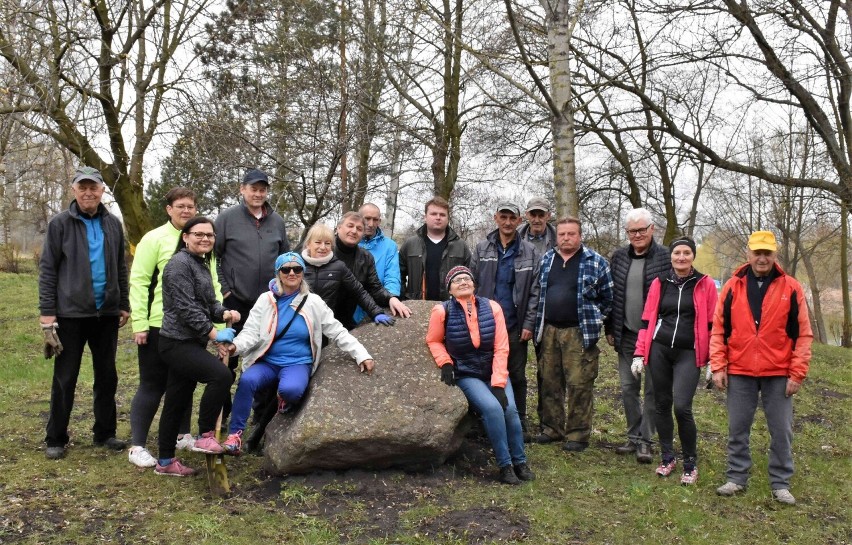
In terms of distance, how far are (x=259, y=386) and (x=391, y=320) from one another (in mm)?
1336

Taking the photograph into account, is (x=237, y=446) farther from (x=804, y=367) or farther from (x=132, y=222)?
(x=132, y=222)

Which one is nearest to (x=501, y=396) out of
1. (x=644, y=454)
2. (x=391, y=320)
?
(x=391, y=320)

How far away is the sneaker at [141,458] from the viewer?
5.39 metres

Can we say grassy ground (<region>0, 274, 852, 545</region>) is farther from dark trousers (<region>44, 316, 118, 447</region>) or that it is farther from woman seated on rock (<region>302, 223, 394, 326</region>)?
woman seated on rock (<region>302, 223, 394, 326</region>)

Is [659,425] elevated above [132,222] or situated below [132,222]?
below

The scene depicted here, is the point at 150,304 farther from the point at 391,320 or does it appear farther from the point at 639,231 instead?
the point at 639,231

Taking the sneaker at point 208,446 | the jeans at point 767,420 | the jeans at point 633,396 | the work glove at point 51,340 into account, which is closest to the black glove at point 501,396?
the jeans at point 633,396

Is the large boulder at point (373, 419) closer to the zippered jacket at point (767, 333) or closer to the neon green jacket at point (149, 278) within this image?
the neon green jacket at point (149, 278)

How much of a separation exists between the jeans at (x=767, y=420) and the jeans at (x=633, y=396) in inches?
34.6

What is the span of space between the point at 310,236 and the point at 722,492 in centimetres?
393

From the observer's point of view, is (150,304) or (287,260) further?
(150,304)

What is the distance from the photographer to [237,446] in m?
4.99

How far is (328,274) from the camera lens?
5809 mm

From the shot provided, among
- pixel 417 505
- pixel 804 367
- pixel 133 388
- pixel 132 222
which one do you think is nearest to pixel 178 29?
pixel 132 222
